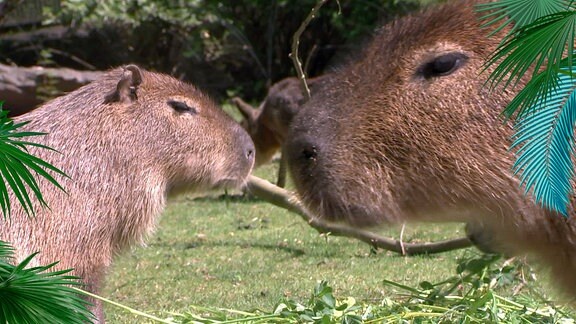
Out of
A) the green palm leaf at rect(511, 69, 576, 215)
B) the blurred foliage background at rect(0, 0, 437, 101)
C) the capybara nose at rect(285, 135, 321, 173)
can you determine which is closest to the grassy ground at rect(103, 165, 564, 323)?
the capybara nose at rect(285, 135, 321, 173)

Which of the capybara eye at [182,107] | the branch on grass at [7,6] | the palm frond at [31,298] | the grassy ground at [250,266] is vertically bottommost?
the grassy ground at [250,266]

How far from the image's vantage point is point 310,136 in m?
3.28

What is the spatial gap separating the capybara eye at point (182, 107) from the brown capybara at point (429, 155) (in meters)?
0.72

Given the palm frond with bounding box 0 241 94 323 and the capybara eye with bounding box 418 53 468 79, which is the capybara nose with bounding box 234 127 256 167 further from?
the palm frond with bounding box 0 241 94 323

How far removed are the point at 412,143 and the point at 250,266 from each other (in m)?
2.73

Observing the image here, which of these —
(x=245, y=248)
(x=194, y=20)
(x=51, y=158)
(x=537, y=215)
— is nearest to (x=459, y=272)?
(x=537, y=215)

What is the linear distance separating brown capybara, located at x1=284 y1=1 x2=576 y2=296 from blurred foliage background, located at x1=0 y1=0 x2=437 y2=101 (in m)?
9.76

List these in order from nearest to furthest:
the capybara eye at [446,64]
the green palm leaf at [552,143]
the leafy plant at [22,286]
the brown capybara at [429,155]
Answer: the leafy plant at [22,286] → the green palm leaf at [552,143] → the brown capybara at [429,155] → the capybara eye at [446,64]

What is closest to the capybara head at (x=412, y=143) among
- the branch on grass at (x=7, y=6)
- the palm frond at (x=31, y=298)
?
the palm frond at (x=31, y=298)

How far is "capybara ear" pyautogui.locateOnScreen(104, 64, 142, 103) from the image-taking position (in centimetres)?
379

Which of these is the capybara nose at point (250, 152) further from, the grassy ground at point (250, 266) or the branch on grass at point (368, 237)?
the branch on grass at point (368, 237)

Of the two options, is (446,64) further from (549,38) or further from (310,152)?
(549,38)

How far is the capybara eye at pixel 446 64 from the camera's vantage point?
330 centimetres

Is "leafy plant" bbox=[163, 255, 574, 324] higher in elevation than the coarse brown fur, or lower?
lower
